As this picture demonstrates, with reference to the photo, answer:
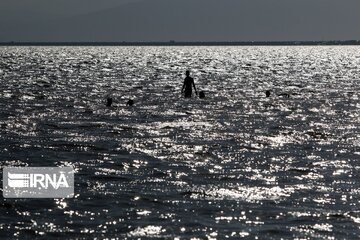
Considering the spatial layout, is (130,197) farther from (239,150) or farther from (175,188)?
(239,150)

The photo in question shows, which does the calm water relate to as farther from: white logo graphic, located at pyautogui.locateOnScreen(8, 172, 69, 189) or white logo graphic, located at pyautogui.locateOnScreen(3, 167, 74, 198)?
white logo graphic, located at pyautogui.locateOnScreen(8, 172, 69, 189)

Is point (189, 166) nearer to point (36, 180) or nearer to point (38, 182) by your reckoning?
point (36, 180)

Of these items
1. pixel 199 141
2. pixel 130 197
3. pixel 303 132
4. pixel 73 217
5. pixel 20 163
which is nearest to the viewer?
pixel 73 217

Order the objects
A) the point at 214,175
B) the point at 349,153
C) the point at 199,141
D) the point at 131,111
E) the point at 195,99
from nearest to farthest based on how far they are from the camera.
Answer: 1. the point at 214,175
2. the point at 349,153
3. the point at 199,141
4. the point at 131,111
5. the point at 195,99

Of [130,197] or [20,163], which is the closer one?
[130,197]

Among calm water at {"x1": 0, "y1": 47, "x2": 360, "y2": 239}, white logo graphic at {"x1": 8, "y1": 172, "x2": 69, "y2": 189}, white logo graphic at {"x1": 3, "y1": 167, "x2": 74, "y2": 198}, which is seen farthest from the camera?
white logo graphic at {"x1": 8, "y1": 172, "x2": 69, "y2": 189}

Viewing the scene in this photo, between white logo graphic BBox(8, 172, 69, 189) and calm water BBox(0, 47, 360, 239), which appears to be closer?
calm water BBox(0, 47, 360, 239)

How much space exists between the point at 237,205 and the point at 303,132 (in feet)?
58.1

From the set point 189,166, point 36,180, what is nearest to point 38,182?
point 36,180

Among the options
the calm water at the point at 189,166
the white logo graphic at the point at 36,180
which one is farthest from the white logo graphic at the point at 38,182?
the calm water at the point at 189,166

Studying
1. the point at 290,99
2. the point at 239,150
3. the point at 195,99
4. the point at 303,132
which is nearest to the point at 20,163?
the point at 239,150

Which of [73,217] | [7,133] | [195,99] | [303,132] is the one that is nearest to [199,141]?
[303,132]

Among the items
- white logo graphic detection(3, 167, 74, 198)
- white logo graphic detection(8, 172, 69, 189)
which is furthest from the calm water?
white logo graphic detection(8, 172, 69, 189)

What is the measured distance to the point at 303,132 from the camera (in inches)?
1587
